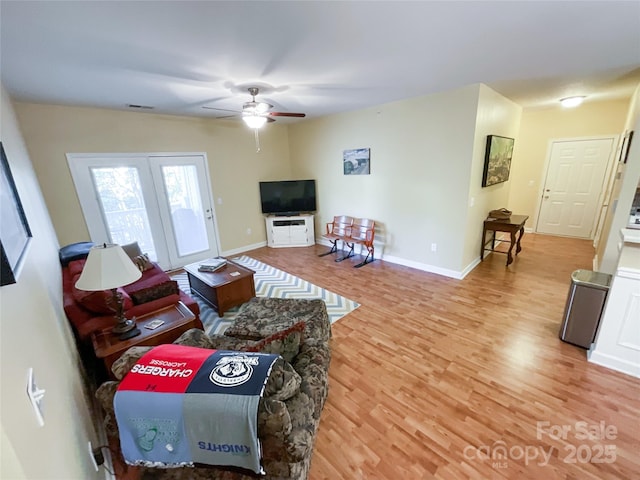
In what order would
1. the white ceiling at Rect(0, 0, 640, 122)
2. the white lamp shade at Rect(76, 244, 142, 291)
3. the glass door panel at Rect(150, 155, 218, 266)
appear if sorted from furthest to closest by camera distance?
the glass door panel at Rect(150, 155, 218, 266), the white lamp shade at Rect(76, 244, 142, 291), the white ceiling at Rect(0, 0, 640, 122)

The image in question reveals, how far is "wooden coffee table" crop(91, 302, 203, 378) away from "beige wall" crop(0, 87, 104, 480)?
23cm

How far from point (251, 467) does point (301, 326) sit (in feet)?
2.39

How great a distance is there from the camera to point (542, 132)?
5234mm

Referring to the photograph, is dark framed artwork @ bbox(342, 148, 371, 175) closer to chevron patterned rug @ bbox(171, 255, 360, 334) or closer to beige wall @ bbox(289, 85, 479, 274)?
beige wall @ bbox(289, 85, 479, 274)

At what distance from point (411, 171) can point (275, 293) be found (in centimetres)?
265

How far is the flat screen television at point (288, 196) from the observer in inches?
215

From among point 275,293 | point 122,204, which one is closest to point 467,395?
point 275,293

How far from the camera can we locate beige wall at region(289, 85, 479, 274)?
11.5ft

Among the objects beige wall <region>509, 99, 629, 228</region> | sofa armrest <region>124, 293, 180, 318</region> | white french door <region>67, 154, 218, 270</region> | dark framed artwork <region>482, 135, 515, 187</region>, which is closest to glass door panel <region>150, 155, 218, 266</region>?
white french door <region>67, 154, 218, 270</region>

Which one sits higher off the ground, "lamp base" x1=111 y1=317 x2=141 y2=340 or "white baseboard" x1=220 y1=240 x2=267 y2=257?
"lamp base" x1=111 y1=317 x2=141 y2=340

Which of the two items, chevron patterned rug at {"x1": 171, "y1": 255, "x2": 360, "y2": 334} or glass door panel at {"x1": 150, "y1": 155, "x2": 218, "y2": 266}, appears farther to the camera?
glass door panel at {"x1": 150, "y1": 155, "x2": 218, "y2": 266}

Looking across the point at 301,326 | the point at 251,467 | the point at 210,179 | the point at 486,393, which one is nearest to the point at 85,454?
the point at 251,467

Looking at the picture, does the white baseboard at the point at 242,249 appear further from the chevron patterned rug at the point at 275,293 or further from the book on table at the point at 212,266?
the book on table at the point at 212,266

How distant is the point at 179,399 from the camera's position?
1.09m
